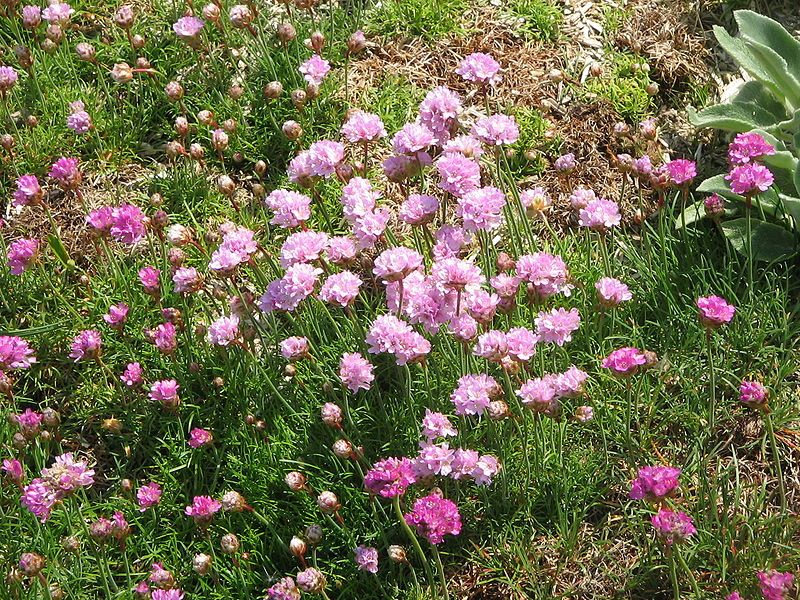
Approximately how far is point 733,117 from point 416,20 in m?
1.47

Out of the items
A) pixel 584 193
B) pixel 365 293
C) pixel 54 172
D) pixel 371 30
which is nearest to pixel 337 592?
pixel 365 293

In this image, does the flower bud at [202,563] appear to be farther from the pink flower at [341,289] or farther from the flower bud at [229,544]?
the pink flower at [341,289]

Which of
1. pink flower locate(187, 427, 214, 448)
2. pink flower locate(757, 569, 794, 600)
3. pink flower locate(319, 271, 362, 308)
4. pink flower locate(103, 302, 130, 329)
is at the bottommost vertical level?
pink flower locate(187, 427, 214, 448)

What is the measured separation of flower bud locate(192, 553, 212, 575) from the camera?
2.56 m

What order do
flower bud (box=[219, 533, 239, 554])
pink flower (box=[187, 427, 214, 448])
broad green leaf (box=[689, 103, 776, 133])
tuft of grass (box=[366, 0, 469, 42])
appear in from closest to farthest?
flower bud (box=[219, 533, 239, 554])
pink flower (box=[187, 427, 214, 448])
broad green leaf (box=[689, 103, 776, 133])
tuft of grass (box=[366, 0, 469, 42])

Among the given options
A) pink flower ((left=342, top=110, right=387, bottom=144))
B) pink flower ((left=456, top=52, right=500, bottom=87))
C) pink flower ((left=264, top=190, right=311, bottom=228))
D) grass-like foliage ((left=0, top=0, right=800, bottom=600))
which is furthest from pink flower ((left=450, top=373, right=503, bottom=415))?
pink flower ((left=456, top=52, right=500, bottom=87))

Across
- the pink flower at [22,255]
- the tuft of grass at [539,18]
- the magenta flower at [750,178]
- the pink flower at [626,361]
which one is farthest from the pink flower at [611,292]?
the pink flower at [22,255]

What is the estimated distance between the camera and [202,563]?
8.41 feet

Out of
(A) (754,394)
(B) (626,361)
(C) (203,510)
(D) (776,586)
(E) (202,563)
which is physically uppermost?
(B) (626,361)

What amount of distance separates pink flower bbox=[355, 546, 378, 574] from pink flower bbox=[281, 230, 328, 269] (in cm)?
82

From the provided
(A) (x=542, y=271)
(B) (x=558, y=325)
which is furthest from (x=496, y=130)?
(B) (x=558, y=325)

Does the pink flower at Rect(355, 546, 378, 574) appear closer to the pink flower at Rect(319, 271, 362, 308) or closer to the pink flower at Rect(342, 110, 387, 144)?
the pink flower at Rect(319, 271, 362, 308)

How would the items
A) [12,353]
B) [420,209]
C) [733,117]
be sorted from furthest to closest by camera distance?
[733,117] → [12,353] → [420,209]

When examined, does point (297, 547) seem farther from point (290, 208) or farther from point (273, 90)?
point (273, 90)
